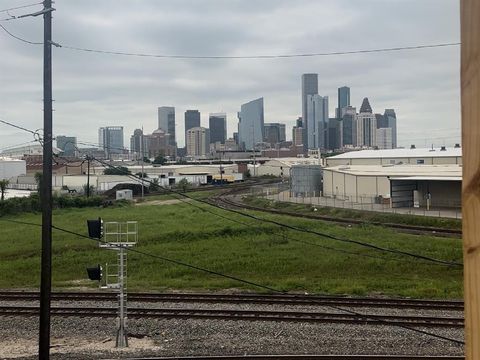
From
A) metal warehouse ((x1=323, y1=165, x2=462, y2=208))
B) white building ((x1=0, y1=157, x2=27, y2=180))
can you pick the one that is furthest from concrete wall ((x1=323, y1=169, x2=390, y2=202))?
white building ((x1=0, y1=157, x2=27, y2=180))

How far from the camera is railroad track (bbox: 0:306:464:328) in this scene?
13625 mm

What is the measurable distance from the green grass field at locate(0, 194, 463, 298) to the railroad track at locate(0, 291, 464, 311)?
166cm

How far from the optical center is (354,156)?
264 feet

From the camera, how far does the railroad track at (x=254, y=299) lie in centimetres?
1553

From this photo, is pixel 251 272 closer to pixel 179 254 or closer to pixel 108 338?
pixel 179 254

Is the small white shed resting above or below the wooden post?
below

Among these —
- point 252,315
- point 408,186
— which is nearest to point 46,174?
point 252,315

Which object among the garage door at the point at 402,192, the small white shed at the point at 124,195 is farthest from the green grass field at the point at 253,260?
the small white shed at the point at 124,195

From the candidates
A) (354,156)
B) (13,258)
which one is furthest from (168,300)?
(354,156)

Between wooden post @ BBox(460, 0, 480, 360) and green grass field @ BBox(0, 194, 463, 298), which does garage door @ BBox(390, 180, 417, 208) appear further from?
wooden post @ BBox(460, 0, 480, 360)

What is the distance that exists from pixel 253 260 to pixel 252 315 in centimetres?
956

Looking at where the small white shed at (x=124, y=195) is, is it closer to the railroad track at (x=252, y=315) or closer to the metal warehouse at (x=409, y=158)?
the metal warehouse at (x=409, y=158)

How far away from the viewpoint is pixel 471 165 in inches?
43.3

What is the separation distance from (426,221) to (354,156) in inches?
Answer: 1897
